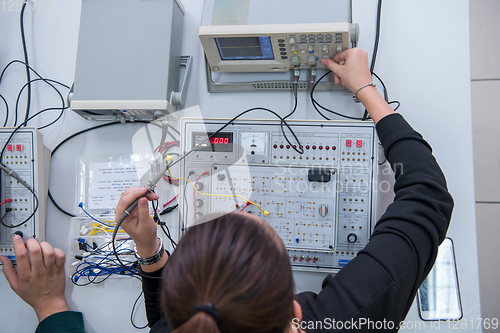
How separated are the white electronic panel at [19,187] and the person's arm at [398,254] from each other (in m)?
1.23

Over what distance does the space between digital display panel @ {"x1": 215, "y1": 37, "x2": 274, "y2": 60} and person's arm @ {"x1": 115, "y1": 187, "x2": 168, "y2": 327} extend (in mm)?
662

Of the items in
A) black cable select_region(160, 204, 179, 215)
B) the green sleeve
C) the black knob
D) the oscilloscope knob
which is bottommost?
the green sleeve

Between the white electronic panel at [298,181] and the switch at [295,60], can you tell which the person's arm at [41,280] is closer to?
the white electronic panel at [298,181]

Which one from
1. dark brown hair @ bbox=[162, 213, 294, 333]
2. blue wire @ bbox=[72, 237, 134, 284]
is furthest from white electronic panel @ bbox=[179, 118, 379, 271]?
dark brown hair @ bbox=[162, 213, 294, 333]

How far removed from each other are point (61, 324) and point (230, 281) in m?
1.05

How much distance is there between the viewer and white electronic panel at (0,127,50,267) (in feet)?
4.34

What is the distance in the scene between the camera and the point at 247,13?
1132mm

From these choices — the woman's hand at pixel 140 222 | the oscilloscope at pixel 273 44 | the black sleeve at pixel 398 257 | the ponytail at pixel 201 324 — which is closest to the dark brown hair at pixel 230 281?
the ponytail at pixel 201 324

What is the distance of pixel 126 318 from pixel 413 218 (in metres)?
1.24

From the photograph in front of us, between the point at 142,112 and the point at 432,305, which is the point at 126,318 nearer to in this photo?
the point at 142,112

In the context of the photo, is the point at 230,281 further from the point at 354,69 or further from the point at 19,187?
the point at 19,187

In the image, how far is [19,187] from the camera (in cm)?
133

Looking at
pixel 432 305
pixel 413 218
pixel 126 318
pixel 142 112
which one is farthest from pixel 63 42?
pixel 432 305

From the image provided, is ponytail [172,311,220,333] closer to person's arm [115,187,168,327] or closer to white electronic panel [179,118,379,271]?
person's arm [115,187,168,327]
